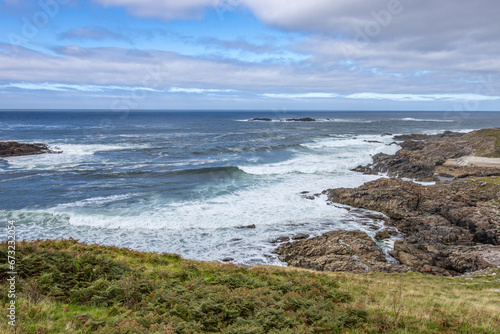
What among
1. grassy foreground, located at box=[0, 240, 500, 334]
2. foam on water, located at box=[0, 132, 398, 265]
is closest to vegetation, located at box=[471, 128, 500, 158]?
foam on water, located at box=[0, 132, 398, 265]

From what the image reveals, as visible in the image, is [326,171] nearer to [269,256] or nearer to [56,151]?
[269,256]

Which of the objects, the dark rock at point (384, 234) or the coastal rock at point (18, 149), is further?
the coastal rock at point (18, 149)

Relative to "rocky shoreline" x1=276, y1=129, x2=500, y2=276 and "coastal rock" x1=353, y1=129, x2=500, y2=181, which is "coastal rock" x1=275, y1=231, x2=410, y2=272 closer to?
"rocky shoreline" x1=276, y1=129, x2=500, y2=276

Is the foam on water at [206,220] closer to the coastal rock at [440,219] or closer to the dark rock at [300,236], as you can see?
the dark rock at [300,236]

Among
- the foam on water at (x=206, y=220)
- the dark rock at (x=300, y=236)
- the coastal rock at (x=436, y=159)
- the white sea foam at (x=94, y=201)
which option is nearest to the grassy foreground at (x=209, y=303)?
the foam on water at (x=206, y=220)

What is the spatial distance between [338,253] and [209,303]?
474 inches

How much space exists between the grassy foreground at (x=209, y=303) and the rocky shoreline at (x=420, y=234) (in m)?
5.02

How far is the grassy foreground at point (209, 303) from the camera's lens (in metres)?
7.02

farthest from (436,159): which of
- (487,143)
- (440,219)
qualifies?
(440,219)

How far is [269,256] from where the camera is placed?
1844 centimetres

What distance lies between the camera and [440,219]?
21.8m

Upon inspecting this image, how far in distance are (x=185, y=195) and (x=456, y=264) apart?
2359 centimetres

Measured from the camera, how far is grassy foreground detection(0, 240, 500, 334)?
23.0 feet

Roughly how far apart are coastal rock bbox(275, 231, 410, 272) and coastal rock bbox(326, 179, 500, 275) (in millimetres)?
1763
